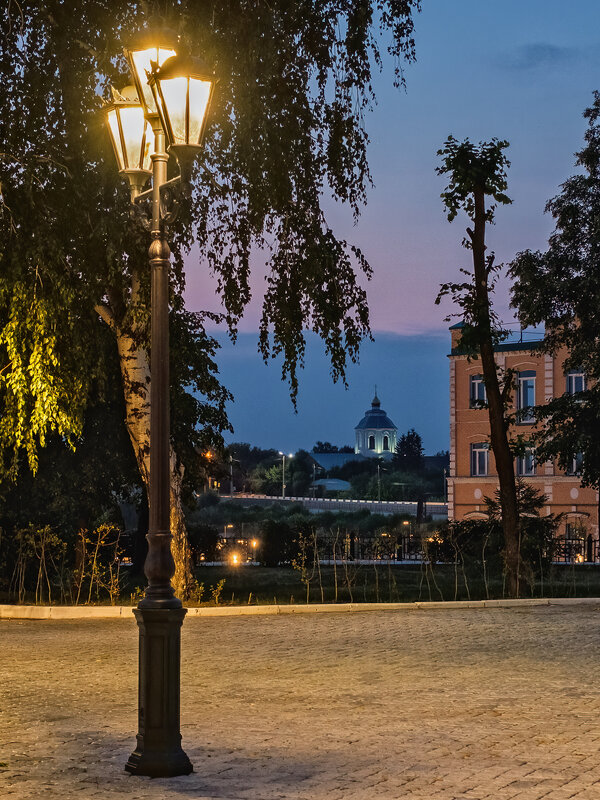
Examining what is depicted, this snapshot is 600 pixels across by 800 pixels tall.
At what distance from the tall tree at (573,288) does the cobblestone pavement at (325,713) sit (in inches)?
604

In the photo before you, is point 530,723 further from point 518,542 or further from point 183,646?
point 518,542

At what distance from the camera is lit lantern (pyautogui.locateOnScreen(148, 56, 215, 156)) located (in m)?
7.87

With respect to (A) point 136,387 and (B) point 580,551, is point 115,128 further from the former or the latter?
(B) point 580,551

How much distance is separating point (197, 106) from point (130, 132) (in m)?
0.82

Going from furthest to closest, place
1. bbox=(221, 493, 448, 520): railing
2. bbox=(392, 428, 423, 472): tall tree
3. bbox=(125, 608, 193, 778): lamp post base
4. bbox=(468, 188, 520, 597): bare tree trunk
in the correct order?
bbox=(392, 428, 423, 472): tall tree → bbox=(221, 493, 448, 520): railing → bbox=(468, 188, 520, 597): bare tree trunk → bbox=(125, 608, 193, 778): lamp post base

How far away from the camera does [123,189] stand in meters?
16.6

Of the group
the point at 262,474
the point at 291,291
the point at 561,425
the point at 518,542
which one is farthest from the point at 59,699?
the point at 262,474

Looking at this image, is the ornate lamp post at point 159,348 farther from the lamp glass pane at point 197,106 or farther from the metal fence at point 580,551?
the metal fence at point 580,551

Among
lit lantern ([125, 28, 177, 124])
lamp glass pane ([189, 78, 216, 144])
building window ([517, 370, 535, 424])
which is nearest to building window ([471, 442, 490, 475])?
building window ([517, 370, 535, 424])

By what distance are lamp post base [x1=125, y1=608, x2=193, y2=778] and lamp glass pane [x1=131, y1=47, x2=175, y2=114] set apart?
11.0 feet

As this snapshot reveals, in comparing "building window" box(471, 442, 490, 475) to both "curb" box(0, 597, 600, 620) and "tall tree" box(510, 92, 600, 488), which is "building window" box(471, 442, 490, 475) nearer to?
"tall tree" box(510, 92, 600, 488)

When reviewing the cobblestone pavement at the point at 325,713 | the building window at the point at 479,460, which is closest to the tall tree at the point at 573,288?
the cobblestone pavement at the point at 325,713

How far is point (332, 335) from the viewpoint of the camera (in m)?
19.1

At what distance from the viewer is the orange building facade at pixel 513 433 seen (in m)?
65.8
